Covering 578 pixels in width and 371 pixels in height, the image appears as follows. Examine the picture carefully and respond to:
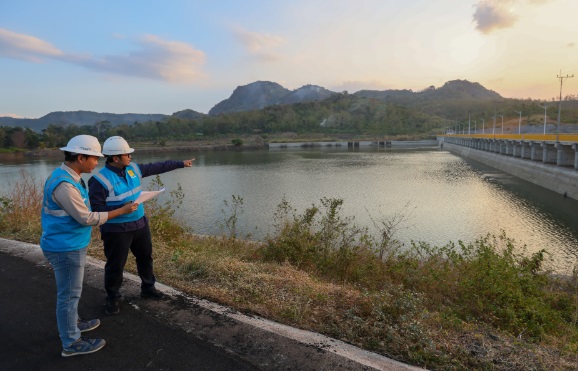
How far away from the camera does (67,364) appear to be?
2717 mm

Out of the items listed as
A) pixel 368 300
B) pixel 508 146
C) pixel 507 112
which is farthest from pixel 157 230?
pixel 507 112

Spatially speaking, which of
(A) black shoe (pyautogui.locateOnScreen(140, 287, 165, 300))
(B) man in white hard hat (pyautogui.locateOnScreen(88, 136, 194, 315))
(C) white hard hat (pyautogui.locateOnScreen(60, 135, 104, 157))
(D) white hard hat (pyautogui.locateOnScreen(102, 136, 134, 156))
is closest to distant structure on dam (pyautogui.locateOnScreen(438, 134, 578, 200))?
(A) black shoe (pyautogui.locateOnScreen(140, 287, 165, 300))

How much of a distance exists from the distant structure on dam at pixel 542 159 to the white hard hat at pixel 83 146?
25137 millimetres

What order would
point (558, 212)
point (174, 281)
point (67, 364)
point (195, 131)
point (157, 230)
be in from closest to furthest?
point (67, 364) < point (174, 281) < point (157, 230) < point (558, 212) < point (195, 131)

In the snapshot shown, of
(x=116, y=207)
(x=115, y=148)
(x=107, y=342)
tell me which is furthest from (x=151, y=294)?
(x=115, y=148)

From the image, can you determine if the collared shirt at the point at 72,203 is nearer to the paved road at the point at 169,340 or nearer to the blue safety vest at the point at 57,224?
the blue safety vest at the point at 57,224

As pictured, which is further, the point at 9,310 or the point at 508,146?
the point at 508,146

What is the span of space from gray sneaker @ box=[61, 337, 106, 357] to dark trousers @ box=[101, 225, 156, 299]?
0.63 m

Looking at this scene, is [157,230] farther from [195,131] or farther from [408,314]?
[195,131]

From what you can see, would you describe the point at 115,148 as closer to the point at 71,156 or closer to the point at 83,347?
the point at 71,156

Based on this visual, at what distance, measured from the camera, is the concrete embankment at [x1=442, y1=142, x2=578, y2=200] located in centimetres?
2125

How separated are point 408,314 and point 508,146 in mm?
43098

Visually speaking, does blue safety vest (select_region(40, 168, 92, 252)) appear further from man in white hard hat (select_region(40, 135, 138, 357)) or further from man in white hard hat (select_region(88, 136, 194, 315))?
man in white hard hat (select_region(88, 136, 194, 315))

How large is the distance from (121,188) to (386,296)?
2.87 meters
